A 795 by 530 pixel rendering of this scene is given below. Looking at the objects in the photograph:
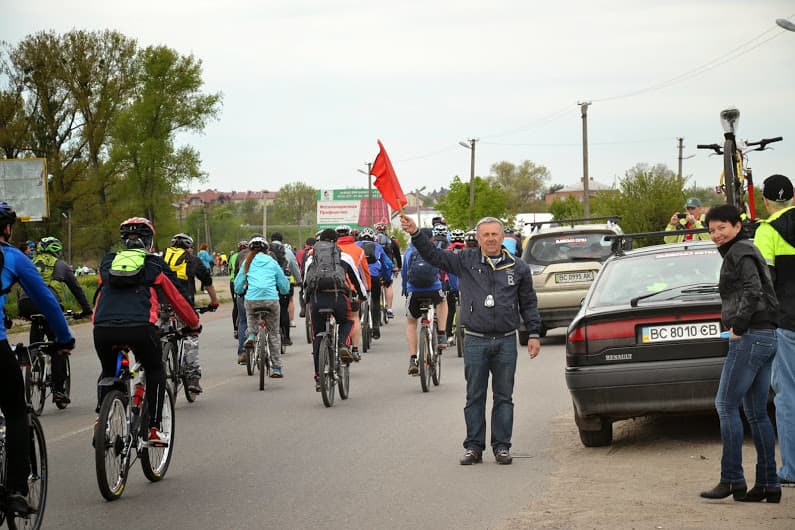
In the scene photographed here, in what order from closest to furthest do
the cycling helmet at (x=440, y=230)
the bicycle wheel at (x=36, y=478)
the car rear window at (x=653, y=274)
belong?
the bicycle wheel at (x=36, y=478) < the car rear window at (x=653, y=274) < the cycling helmet at (x=440, y=230)

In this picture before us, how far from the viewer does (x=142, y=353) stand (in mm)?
8141

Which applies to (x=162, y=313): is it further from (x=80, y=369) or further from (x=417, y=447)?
(x=80, y=369)

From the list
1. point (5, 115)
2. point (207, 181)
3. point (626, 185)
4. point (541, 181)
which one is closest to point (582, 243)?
point (626, 185)

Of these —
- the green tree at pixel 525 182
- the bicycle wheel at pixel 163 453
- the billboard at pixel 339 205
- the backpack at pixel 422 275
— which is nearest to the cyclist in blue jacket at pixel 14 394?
the bicycle wheel at pixel 163 453

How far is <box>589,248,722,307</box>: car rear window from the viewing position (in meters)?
9.45

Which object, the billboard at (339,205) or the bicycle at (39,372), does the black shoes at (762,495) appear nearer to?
the bicycle at (39,372)

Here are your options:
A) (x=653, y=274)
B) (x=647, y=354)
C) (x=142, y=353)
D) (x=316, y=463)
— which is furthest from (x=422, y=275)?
(x=142, y=353)

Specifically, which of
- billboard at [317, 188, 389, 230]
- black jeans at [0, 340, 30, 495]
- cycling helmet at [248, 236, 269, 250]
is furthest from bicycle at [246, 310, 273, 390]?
billboard at [317, 188, 389, 230]

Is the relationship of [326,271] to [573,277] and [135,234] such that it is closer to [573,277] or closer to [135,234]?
[135,234]

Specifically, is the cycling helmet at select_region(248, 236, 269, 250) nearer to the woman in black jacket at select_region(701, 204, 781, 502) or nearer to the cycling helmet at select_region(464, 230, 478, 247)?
the cycling helmet at select_region(464, 230, 478, 247)

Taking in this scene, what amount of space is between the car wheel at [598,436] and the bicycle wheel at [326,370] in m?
3.65

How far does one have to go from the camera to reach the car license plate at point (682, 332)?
349 inches

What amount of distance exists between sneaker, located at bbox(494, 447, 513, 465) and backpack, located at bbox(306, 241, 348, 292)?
455 centimetres

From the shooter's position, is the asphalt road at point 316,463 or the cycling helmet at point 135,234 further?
the cycling helmet at point 135,234
